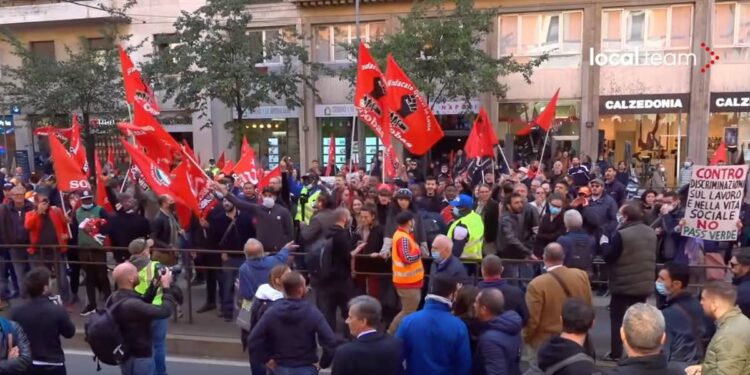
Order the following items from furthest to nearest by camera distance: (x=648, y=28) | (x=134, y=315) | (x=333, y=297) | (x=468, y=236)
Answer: (x=648, y=28) < (x=468, y=236) < (x=333, y=297) < (x=134, y=315)

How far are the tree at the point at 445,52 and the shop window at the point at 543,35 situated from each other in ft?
9.55

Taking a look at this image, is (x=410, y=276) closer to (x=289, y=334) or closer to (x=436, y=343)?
(x=289, y=334)

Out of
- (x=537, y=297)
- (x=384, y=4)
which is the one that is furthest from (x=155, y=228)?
(x=384, y=4)

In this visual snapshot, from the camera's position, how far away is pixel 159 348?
245 inches

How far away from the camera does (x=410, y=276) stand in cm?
682

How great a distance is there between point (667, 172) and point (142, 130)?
66.4 ft

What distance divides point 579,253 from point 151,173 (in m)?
5.61

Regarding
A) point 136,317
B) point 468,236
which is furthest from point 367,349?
point 468,236

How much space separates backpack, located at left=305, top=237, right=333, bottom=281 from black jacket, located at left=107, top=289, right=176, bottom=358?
84.8 inches

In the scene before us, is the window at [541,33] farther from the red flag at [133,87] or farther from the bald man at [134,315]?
the bald man at [134,315]

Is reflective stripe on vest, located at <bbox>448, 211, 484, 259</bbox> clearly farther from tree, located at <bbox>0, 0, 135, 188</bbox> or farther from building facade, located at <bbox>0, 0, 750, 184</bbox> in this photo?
tree, located at <bbox>0, 0, 135, 188</bbox>

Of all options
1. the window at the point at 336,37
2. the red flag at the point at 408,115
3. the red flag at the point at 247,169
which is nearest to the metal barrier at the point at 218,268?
the red flag at the point at 247,169

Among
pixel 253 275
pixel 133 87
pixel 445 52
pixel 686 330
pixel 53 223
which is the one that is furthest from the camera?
pixel 445 52

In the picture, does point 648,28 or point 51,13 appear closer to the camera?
point 648,28
